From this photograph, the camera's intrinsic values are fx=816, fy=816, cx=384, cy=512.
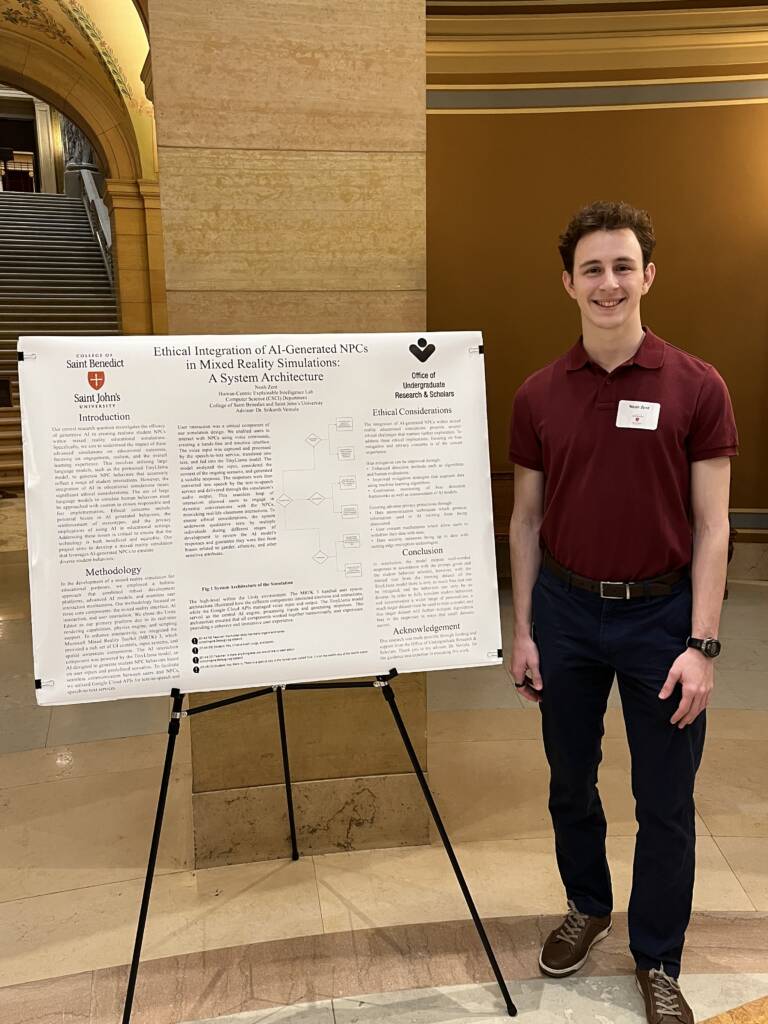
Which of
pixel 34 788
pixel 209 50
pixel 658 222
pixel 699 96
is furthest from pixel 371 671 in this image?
pixel 699 96

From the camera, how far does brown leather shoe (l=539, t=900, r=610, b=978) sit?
2203mm

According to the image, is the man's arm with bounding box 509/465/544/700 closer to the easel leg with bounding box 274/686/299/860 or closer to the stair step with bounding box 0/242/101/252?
the easel leg with bounding box 274/686/299/860

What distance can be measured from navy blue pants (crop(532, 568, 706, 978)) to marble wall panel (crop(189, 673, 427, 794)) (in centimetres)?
75

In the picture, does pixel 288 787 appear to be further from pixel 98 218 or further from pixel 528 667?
pixel 98 218

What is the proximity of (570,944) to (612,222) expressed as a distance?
1866 millimetres

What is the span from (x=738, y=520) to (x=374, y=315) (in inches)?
189

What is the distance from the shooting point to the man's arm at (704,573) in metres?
1.81

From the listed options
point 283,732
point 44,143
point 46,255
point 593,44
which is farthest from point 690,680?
point 44,143

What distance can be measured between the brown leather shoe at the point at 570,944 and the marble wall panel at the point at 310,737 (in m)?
0.73

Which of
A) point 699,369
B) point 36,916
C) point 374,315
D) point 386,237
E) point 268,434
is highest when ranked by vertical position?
point 386,237

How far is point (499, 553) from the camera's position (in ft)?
20.6

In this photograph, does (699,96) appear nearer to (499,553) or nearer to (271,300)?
(499,553)

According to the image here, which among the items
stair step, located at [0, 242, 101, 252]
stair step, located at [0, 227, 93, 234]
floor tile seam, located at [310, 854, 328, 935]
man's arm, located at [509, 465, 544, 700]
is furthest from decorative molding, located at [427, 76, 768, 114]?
stair step, located at [0, 227, 93, 234]

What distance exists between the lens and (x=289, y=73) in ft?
7.65
